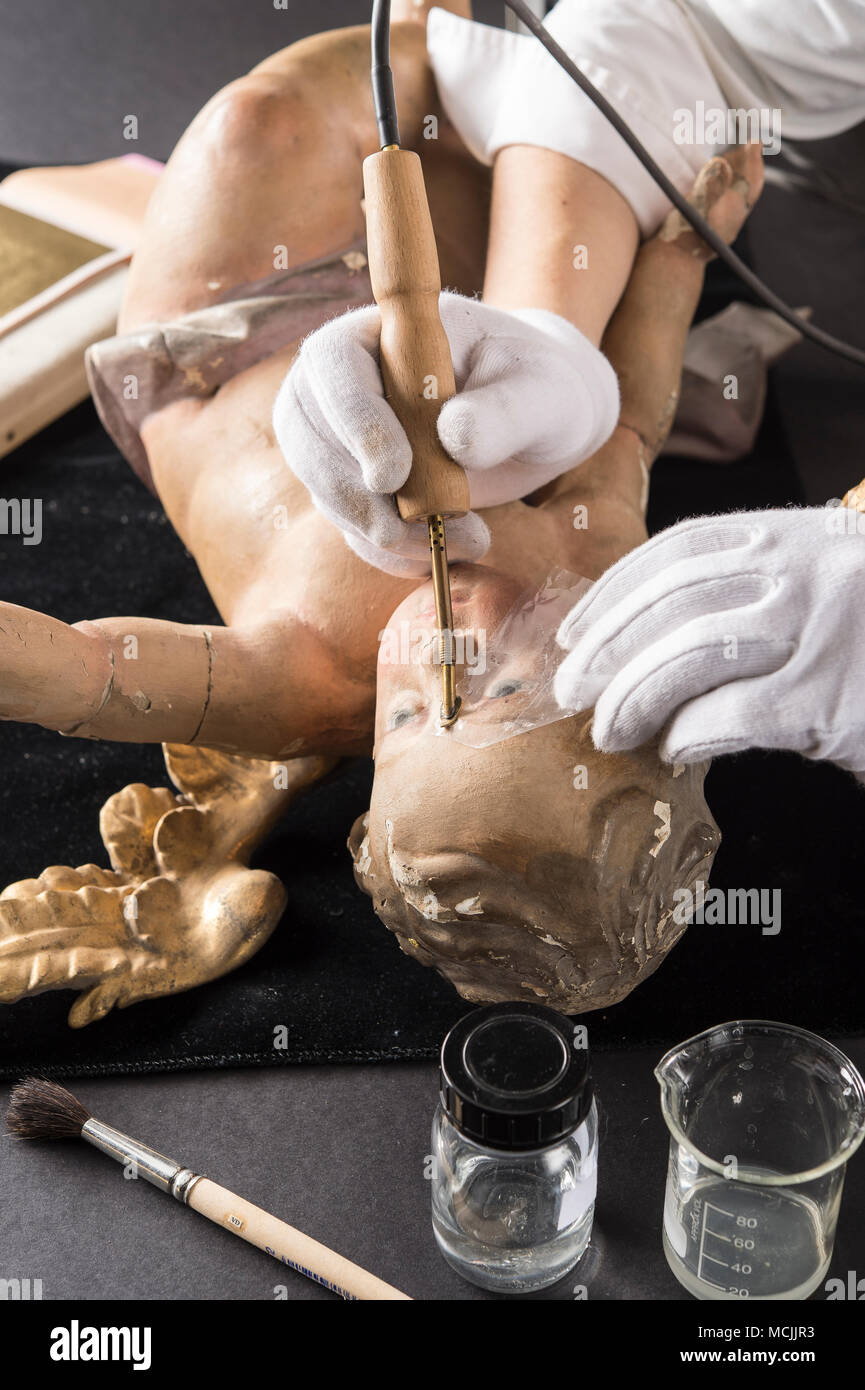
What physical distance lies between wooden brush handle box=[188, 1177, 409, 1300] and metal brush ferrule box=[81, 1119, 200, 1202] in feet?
0.04

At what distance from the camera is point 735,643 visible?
996 mm

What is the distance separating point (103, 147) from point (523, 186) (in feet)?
6.50

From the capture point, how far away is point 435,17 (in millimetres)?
1789

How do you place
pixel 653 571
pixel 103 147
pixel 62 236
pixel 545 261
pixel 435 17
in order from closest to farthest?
pixel 653 571 → pixel 545 261 → pixel 435 17 → pixel 62 236 → pixel 103 147

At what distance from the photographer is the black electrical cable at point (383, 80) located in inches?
44.8

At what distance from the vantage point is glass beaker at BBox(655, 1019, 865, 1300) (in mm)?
1168

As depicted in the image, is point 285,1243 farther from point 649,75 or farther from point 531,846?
point 649,75

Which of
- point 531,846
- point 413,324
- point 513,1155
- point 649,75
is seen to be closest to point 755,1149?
point 513,1155

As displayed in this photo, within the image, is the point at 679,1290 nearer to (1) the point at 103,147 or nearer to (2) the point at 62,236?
(2) the point at 62,236

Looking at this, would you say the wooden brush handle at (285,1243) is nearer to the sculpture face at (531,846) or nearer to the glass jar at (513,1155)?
the glass jar at (513,1155)

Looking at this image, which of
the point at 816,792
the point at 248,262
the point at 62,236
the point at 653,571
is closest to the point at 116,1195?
the point at 653,571

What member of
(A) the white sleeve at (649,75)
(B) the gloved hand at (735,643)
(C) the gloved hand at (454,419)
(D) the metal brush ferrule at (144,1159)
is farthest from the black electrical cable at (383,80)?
(D) the metal brush ferrule at (144,1159)

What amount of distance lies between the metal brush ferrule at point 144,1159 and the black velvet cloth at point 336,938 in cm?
9

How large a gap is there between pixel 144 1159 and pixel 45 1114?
0.37 ft
